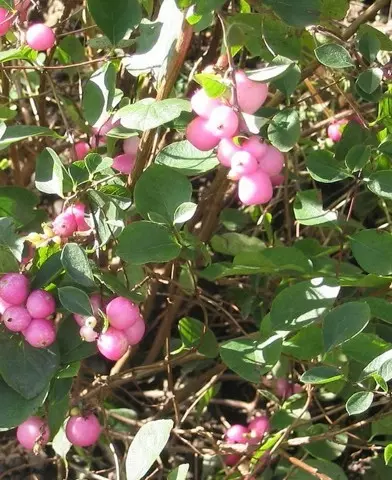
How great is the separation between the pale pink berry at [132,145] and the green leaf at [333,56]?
279mm

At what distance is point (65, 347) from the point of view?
0.95 metres

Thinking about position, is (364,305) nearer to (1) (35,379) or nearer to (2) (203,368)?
(1) (35,379)

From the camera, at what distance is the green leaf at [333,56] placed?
36.2 inches

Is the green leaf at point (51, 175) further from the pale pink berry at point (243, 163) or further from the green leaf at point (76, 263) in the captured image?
the pale pink berry at point (243, 163)

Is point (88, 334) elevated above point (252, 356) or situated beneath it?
elevated above

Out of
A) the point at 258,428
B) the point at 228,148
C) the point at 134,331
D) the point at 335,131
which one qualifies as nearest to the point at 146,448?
the point at 134,331

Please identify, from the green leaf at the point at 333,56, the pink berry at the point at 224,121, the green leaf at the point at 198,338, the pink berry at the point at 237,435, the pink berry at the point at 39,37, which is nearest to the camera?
the pink berry at the point at 224,121

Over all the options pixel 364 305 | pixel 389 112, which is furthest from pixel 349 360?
pixel 389 112

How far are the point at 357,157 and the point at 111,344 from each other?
0.37m

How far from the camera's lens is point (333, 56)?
0.93 metres

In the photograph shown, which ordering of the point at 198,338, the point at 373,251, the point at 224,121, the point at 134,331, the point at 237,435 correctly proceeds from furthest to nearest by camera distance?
1. the point at 237,435
2. the point at 198,338
3. the point at 373,251
4. the point at 134,331
5. the point at 224,121

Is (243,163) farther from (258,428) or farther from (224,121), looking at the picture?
(258,428)

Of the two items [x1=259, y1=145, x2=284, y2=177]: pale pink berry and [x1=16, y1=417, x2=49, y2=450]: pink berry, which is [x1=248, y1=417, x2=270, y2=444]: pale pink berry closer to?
[x1=16, y1=417, x2=49, y2=450]: pink berry

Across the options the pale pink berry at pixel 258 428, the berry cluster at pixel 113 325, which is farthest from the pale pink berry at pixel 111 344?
the pale pink berry at pixel 258 428
